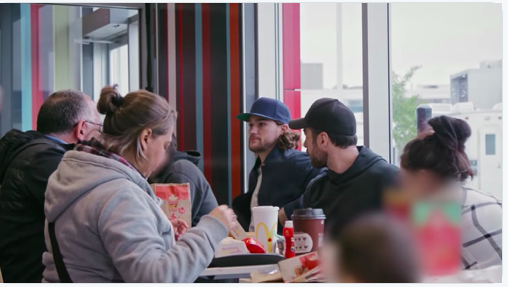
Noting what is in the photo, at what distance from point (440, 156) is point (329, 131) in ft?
3.23

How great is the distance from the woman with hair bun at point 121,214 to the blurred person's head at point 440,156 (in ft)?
2.35

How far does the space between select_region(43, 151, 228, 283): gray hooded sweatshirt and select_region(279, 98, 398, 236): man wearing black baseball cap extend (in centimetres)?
106

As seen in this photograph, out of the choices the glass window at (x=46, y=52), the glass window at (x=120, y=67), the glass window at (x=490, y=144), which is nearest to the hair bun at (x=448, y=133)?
the glass window at (x=490, y=144)

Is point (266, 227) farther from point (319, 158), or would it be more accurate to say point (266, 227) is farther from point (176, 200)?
point (319, 158)

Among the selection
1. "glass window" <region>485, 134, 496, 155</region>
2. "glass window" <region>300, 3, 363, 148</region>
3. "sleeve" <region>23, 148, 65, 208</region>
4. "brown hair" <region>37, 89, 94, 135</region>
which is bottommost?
"sleeve" <region>23, 148, 65, 208</region>

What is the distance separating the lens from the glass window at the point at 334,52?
12.0ft

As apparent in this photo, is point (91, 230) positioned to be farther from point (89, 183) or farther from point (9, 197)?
point (9, 197)

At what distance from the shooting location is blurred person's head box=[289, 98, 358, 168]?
3250mm

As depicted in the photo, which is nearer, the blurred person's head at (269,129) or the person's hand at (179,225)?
the person's hand at (179,225)

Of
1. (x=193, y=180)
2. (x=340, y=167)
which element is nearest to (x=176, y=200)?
(x=193, y=180)

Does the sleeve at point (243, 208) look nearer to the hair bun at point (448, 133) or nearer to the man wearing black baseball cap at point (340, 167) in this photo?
the man wearing black baseball cap at point (340, 167)

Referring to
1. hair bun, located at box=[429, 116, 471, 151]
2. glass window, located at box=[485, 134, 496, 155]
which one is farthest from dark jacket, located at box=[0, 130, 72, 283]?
glass window, located at box=[485, 134, 496, 155]

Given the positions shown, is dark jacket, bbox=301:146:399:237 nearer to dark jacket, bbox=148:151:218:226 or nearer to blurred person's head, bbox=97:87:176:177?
dark jacket, bbox=148:151:218:226

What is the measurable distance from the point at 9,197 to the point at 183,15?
11.4 feet
